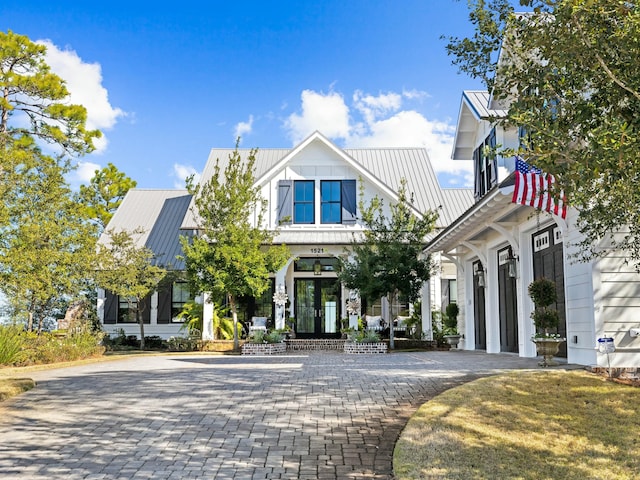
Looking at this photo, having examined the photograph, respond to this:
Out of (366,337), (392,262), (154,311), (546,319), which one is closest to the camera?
(546,319)

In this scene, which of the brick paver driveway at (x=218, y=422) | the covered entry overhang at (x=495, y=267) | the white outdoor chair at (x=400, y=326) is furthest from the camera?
the white outdoor chair at (x=400, y=326)

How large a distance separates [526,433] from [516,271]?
858 centimetres

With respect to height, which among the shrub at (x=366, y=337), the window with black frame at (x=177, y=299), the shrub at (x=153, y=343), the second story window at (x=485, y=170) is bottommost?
the shrub at (x=153, y=343)

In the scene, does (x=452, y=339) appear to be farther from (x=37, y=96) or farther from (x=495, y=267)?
(x=37, y=96)

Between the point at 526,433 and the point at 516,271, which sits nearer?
the point at 526,433

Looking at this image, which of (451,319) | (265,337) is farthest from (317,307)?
(451,319)

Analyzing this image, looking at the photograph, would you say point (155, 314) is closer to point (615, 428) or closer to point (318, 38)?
point (318, 38)

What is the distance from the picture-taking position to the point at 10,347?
44.5 feet

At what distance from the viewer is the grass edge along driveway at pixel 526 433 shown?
5.18 meters

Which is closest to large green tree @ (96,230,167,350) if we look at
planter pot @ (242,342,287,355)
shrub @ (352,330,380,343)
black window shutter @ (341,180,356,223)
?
planter pot @ (242,342,287,355)

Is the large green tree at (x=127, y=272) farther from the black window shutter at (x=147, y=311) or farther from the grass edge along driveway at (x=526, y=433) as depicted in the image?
the grass edge along driveway at (x=526, y=433)

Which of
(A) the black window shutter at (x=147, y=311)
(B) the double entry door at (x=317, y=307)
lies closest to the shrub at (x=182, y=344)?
(A) the black window shutter at (x=147, y=311)

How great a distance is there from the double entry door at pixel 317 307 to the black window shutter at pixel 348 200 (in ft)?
8.15

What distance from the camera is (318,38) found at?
17.5 meters
